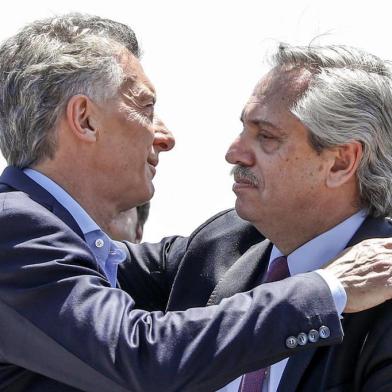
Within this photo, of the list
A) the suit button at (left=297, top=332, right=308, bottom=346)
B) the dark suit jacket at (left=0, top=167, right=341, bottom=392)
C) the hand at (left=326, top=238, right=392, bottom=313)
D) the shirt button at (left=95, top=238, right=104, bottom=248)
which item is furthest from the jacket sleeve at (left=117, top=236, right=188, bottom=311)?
the suit button at (left=297, top=332, right=308, bottom=346)

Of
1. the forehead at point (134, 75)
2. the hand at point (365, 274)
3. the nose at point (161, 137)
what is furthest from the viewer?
the nose at point (161, 137)

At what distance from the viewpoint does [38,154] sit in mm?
3037

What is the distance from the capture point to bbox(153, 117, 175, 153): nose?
3.47 m

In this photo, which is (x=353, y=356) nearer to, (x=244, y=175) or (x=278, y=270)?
(x=278, y=270)

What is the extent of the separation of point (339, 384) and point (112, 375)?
700 mm

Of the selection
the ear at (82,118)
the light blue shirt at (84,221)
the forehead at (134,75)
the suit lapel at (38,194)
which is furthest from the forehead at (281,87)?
the suit lapel at (38,194)

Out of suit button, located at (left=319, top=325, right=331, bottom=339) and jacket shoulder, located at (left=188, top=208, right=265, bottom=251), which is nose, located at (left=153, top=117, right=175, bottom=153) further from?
suit button, located at (left=319, top=325, right=331, bottom=339)

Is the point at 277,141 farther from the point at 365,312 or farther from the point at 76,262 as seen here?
the point at 76,262

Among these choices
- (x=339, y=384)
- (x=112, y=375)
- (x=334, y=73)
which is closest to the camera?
(x=112, y=375)

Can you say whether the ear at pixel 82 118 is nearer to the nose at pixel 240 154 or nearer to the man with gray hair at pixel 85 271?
the man with gray hair at pixel 85 271

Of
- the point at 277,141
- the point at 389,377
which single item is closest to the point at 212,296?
the point at 277,141

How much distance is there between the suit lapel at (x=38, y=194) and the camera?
2.89m

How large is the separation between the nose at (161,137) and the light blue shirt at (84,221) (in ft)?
1.65

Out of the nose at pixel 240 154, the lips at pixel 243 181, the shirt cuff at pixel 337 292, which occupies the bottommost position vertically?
the shirt cuff at pixel 337 292
